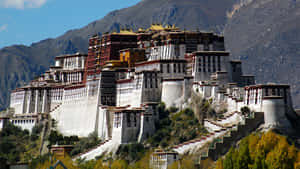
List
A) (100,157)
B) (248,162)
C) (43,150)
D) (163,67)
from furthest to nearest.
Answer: (43,150) < (163,67) < (100,157) < (248,162)

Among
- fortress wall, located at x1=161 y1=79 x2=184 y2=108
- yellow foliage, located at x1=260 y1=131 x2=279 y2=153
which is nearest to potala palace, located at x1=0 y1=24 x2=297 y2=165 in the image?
fortress wall, located at x1=161 y1=79 x2=184 y2=108

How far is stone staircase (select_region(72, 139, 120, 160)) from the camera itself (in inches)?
5182

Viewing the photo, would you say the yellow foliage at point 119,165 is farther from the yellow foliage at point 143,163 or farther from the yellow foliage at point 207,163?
the yellow foliage at point 207,163

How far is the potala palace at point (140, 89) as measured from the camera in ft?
404

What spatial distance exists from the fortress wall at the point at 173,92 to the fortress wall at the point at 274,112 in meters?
20.2

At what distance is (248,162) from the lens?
94.8 metres

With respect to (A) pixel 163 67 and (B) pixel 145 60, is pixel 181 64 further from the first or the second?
(B) pixel 145 60

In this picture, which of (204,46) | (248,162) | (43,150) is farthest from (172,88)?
(248,162)

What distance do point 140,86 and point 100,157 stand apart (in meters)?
15.0

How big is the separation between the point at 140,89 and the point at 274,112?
1105 inches

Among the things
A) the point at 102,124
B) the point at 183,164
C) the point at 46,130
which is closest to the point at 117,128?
the point at 102,124

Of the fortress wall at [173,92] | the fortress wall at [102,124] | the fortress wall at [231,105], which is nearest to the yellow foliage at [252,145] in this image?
the fortress wall at [231,105]

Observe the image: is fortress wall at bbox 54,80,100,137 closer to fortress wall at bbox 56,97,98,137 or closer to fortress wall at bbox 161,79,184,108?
fortress wall at bbox 56,97,98,137

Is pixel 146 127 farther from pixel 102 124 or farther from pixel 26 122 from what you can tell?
pixel 26 122
